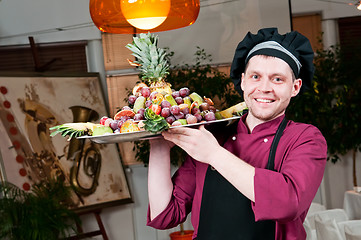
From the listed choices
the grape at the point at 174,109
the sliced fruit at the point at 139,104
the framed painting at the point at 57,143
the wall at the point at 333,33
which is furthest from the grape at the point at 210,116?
the wall at the point at 333,33

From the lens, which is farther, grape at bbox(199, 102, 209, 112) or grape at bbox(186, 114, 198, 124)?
grape at bbox(199, 102, 209, 112)

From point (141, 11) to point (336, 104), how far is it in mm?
4751

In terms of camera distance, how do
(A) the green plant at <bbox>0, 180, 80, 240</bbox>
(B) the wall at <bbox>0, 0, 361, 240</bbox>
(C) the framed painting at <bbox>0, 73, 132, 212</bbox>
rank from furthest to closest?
(B) the wall at <bbox>0, 0, 361, 240</bbox> → (C) the framed painting at <bbox>0, 73, 132, 212</bbox> → (A) the green plant at <bbox>0, 180, 80, 240</bbox>

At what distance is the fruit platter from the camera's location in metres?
1.57

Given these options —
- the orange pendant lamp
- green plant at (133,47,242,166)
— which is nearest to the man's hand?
the orange pendant lamp

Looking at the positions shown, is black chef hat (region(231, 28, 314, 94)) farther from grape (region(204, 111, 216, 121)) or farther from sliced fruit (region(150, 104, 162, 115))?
sliced fruit (region(150, 104, 162, 115))

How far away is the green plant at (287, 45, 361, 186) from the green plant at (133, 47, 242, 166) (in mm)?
793

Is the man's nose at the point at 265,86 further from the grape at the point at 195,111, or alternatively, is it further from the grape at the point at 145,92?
the grape at the point at 145,92

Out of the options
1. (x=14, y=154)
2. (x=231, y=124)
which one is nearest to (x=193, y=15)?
(x=231, y=124)

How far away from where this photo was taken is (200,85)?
6.43 m

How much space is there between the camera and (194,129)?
1.53 meters

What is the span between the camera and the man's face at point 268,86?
5.23 feet

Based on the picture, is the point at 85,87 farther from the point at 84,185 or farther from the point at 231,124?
the point at 231,124

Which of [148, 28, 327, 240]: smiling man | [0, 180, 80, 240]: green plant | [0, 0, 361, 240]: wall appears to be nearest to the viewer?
[148, 28, 327, 240]: smiling man
